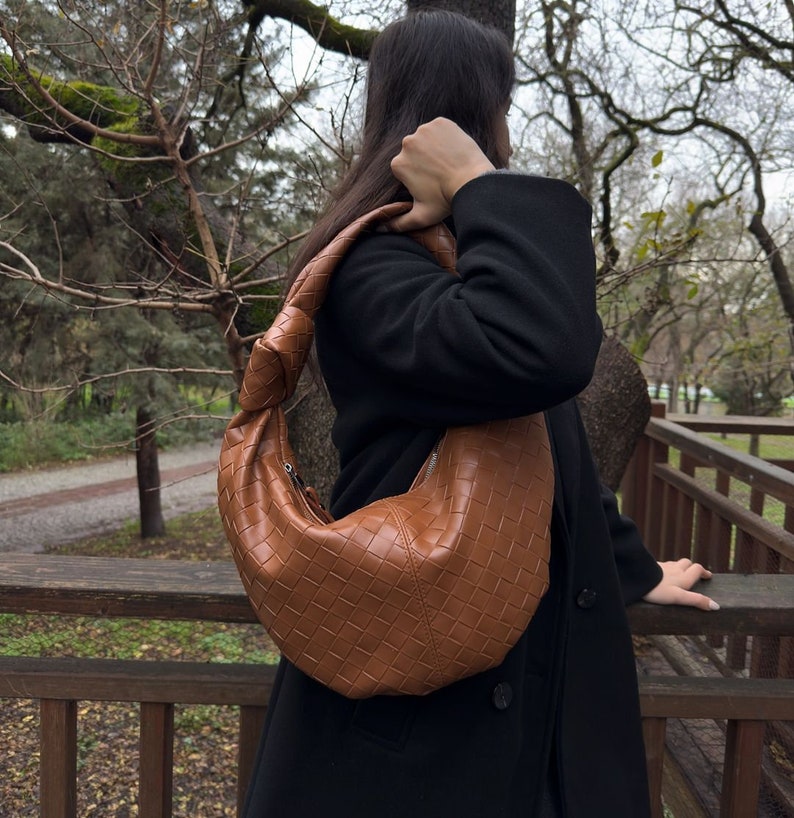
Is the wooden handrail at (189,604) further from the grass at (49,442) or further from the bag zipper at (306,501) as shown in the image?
the grass at (49,442)

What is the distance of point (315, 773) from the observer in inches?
42.1

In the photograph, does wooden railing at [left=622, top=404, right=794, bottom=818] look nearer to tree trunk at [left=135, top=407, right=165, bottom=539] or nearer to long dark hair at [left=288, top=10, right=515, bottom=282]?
long dark hair at [left=288, top=10, right=515, bottom=282]

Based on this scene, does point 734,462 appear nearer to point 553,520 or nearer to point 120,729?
point 553,520

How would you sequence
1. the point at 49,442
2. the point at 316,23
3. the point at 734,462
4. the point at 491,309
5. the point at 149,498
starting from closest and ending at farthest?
the point at 491,309 → the point at 734,462 → the point at 316,23 → the point at 149,498 → the point at 49,442

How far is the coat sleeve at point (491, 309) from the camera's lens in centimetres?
87

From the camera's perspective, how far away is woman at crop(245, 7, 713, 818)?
888 mm

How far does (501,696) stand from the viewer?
1.03m

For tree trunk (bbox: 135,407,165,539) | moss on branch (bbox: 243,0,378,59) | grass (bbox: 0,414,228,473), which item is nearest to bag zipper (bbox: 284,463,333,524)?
moss on branch (bbox: 243,0,378,59)

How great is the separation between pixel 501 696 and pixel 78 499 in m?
12.3

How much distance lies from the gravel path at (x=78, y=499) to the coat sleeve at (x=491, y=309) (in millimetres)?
6629

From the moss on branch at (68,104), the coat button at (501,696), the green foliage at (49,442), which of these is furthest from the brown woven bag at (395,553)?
the green foliage at (49,442)

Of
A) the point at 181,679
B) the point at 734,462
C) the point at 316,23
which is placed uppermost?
the point at 316,23

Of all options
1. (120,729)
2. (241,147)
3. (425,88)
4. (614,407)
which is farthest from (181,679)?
(241,147)

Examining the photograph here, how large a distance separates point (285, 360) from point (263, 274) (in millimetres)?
2680
